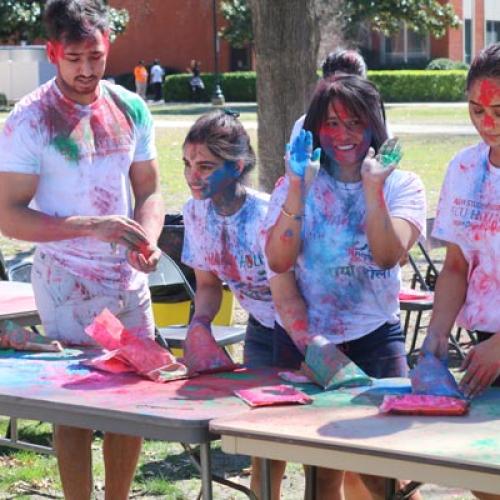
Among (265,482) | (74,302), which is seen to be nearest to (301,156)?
(265,482)

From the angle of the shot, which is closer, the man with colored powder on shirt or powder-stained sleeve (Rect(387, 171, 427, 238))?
powder-stained sleeve (Rect(387, 171, 427, 238))

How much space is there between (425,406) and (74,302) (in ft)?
4.76

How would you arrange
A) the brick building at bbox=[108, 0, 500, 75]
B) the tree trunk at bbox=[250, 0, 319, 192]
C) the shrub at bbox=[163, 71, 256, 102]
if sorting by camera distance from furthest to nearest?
1. the brick building at bbox=[108, 0, 500, 75]
2. the shrub at bbox=[163, 71, 256, 102]
3. the tree trunk at bbox=[250, 0, 319, 192]

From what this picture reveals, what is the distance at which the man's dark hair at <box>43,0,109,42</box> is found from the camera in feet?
12.3

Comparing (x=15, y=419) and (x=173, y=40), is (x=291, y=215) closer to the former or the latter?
(x=15, y=419)

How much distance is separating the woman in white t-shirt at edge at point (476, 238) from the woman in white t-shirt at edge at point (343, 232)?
5.8 inches

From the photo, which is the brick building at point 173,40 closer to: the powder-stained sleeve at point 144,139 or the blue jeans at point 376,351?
the powder-stained sleeve at point 144,139

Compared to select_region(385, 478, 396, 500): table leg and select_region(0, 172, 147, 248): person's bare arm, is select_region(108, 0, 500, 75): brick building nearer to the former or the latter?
select_region(0, 172, 147, 248): person's bare arm

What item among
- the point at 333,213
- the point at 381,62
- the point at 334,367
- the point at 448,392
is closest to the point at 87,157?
the point at 333,213

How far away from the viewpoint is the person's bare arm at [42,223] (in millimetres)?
3672

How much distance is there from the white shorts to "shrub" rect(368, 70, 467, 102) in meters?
32.8

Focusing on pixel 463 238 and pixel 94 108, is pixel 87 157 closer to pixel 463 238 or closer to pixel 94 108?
pixel 94 108

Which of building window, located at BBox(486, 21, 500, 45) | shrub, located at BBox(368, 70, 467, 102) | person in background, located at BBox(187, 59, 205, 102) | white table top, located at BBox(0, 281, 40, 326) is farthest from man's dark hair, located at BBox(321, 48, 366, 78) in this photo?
building window, located at BBox(486, 21, 500, 45)

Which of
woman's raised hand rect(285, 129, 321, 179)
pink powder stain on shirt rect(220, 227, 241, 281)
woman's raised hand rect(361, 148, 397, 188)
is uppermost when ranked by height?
woman's raised hand rect(285, 129, 321, 179)
